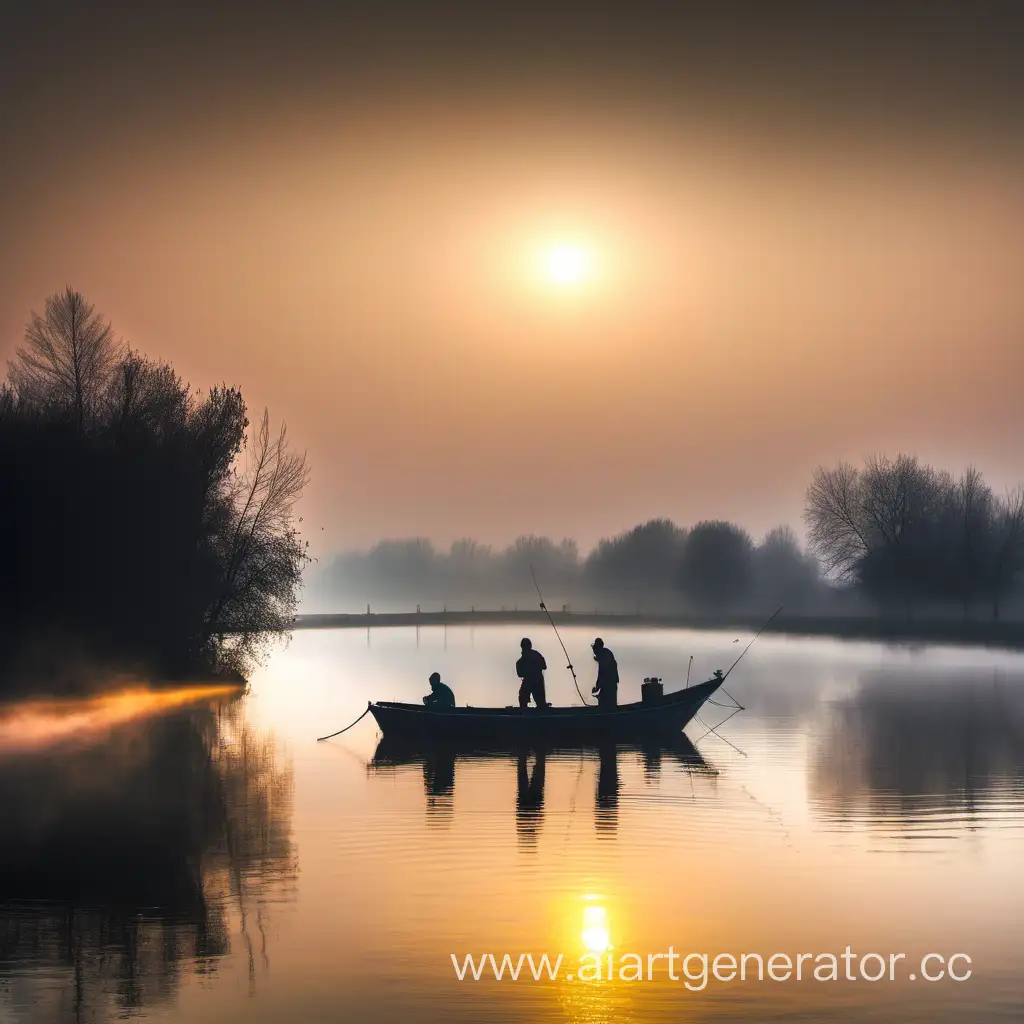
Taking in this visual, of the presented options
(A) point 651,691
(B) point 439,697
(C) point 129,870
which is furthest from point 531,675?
(C) point 129,870

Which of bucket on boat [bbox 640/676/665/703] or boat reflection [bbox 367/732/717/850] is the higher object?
bucket on boat [bbox 640/676/665/703]

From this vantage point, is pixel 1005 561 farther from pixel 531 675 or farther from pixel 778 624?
pixel 531 675

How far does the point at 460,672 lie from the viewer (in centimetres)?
6400

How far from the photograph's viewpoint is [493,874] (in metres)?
16.8

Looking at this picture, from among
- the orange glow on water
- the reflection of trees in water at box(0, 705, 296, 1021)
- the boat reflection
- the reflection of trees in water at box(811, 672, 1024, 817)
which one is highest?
the orange glow on water

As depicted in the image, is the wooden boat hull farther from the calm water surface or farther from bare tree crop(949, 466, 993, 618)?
bare tree crop(949, 466, 993, 618)

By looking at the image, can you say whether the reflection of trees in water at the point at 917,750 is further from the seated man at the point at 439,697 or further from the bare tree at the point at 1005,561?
the bare tree at the point at 1005,561

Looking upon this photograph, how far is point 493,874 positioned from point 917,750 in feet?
57.9

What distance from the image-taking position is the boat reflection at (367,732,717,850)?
2170 centimetres

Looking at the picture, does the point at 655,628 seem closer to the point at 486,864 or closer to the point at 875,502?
the point at 875,502

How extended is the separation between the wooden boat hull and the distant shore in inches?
1621

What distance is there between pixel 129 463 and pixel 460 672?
968 inches

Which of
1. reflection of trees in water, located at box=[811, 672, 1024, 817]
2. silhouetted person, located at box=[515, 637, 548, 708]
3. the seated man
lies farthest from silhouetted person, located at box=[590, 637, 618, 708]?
reflection of trees in water, located at box=[811, 672, 1024, 817]

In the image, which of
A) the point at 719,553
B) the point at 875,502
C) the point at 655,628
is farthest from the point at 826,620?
the point at 719,553
